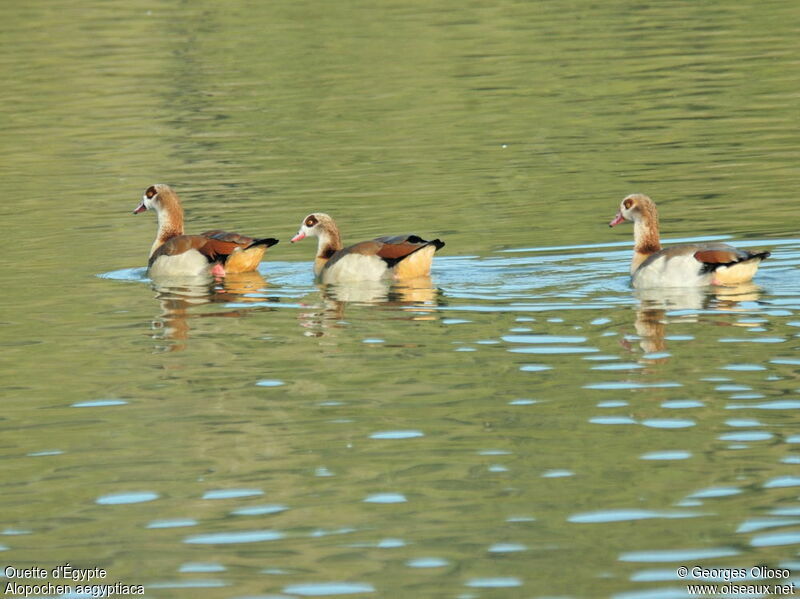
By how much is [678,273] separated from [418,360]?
3739 mm

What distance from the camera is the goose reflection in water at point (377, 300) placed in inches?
640

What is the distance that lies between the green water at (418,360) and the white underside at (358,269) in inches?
11.1

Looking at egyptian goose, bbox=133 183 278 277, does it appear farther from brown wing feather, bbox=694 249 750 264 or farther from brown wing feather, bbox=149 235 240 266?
brown wing feather, bbox=694 249 750 264

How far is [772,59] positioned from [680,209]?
16.2 meters

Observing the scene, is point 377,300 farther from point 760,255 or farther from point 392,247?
point 760,255

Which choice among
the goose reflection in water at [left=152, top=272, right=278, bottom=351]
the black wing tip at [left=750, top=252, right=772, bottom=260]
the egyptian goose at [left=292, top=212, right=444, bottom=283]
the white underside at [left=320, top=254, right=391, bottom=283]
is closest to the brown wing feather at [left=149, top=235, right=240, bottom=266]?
the goose reflection in water at [left=152, top=272, right=278, bottom=351]

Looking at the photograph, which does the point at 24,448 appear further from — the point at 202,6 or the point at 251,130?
the point at 202,6

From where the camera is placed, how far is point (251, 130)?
33.3 meters

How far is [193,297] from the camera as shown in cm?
1853

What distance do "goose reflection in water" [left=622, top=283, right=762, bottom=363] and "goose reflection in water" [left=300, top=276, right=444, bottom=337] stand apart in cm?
212

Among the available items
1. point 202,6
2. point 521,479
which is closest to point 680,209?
point 521,479

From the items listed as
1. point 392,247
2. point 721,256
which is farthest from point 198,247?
point 721,256

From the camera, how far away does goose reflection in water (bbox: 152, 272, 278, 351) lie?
54.2 feet
